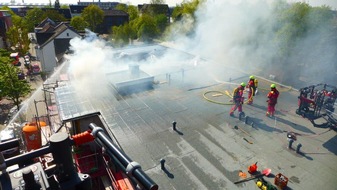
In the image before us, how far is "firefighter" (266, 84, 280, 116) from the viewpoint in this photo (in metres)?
12.5

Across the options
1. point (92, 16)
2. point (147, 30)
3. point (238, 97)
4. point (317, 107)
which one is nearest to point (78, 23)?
point (92, 16)

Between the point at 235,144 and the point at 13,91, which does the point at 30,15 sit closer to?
the point at 13,91

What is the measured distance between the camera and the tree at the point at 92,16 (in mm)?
58766

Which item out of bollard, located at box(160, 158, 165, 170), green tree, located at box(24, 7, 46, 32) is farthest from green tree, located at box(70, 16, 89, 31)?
bollard, located at box(160, 158, 165, 170)

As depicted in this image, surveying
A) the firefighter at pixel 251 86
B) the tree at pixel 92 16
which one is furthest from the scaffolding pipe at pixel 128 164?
the tree at pixel 92 16

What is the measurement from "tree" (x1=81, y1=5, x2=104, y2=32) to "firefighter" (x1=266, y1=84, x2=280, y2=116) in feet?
181

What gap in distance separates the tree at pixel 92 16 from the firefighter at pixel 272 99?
2166 inches

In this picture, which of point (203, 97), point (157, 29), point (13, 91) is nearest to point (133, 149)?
point (203, 97)

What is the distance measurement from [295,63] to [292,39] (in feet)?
11.1

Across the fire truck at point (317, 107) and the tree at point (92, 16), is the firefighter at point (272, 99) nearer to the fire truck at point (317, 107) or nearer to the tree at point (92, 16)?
the fire truck at point (317, 107)

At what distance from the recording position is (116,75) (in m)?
18.3

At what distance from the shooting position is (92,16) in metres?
59.6

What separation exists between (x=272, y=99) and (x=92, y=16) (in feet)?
184

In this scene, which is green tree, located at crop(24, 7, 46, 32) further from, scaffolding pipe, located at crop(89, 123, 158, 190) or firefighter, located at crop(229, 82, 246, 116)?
scaffolding pipe, located at crop(89, 123, 158, 190)
